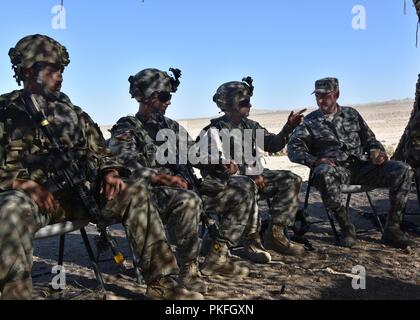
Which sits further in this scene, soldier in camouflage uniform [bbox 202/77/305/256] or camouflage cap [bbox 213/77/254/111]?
camouflage cap [bbox 213/77/254/111]

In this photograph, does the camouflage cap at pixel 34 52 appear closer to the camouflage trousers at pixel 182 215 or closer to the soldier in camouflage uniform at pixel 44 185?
the soldier in camouflage uniform at pixel 44 185

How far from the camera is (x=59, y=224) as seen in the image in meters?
3.67

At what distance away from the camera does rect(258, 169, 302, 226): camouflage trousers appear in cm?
543

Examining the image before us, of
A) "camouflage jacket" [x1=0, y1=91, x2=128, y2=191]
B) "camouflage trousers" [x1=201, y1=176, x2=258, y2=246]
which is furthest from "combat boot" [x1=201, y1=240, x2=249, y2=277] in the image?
"camouflage jacket" [x1=0, y1=91, x2=128, y2=191]

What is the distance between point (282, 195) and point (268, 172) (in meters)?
0.31

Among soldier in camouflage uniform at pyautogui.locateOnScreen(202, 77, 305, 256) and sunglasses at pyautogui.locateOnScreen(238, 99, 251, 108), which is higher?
sunglasses at pyautogui.locateOnScreen(238, 99, 251, 108)

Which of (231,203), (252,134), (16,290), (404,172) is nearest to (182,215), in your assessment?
(231,203)

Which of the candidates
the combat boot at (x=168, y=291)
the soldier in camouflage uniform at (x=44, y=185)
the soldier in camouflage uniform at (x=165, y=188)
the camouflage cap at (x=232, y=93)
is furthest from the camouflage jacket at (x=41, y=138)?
the camouflage cap at (x=232, y=93)

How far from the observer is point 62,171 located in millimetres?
3705

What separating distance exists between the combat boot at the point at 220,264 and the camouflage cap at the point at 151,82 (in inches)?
60.5

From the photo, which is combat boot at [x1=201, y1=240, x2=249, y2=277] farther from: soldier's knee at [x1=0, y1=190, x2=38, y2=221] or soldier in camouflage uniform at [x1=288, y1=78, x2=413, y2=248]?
soldier's knee at [x1=0, y1=190, x2=38, y2=221]

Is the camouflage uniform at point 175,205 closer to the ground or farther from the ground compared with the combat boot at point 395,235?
farther from the ground

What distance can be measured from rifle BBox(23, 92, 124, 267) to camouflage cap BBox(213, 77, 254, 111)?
7.80ft

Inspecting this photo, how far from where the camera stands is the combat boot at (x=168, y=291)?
12.1 ft
